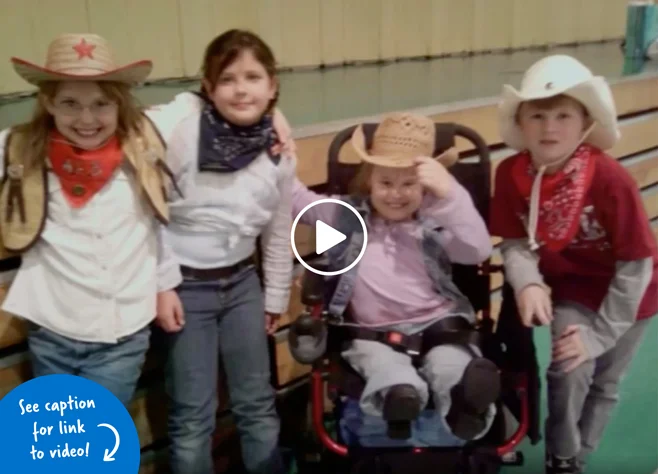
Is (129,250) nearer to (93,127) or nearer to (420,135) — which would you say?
(93,127)

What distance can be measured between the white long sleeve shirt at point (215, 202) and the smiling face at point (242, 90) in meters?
0.06

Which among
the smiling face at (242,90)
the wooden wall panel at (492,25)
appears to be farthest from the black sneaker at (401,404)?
the wooden wall panel at (492,25)

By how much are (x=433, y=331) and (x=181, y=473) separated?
537mm

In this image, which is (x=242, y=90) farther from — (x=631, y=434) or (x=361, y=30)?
(x=361, y=30)

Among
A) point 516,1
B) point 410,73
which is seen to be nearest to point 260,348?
point 410,73

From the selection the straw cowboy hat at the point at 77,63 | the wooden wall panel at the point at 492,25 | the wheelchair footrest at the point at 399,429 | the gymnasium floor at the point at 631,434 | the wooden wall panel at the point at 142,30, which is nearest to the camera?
the straw cowboy hat at the point at 77,63

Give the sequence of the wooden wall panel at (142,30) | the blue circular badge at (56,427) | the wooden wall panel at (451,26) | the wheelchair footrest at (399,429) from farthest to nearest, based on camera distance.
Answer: the wooden wall panel at (451,26) < the wooden wall panel at (142,30) < the wheelchair footrest at (399,429) < the blue circular badge at (56,427)

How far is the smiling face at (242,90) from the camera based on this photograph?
1.24 m

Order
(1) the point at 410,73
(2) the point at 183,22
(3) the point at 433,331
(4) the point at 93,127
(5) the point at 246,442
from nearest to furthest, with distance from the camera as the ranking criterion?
(4) the point at 93,127 < (3) the point at 433,331 < (5) the point at 246,442 < (2) the point at 183,22 < (1) the point at 410,73

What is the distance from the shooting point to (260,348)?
1418 mm

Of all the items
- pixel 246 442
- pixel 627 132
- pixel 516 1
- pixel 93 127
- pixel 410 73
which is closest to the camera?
pixel 93 127

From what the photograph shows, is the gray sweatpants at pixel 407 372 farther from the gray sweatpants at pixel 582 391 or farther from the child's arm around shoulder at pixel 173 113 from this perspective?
the child's arm around shoulder at pixel 173 113
